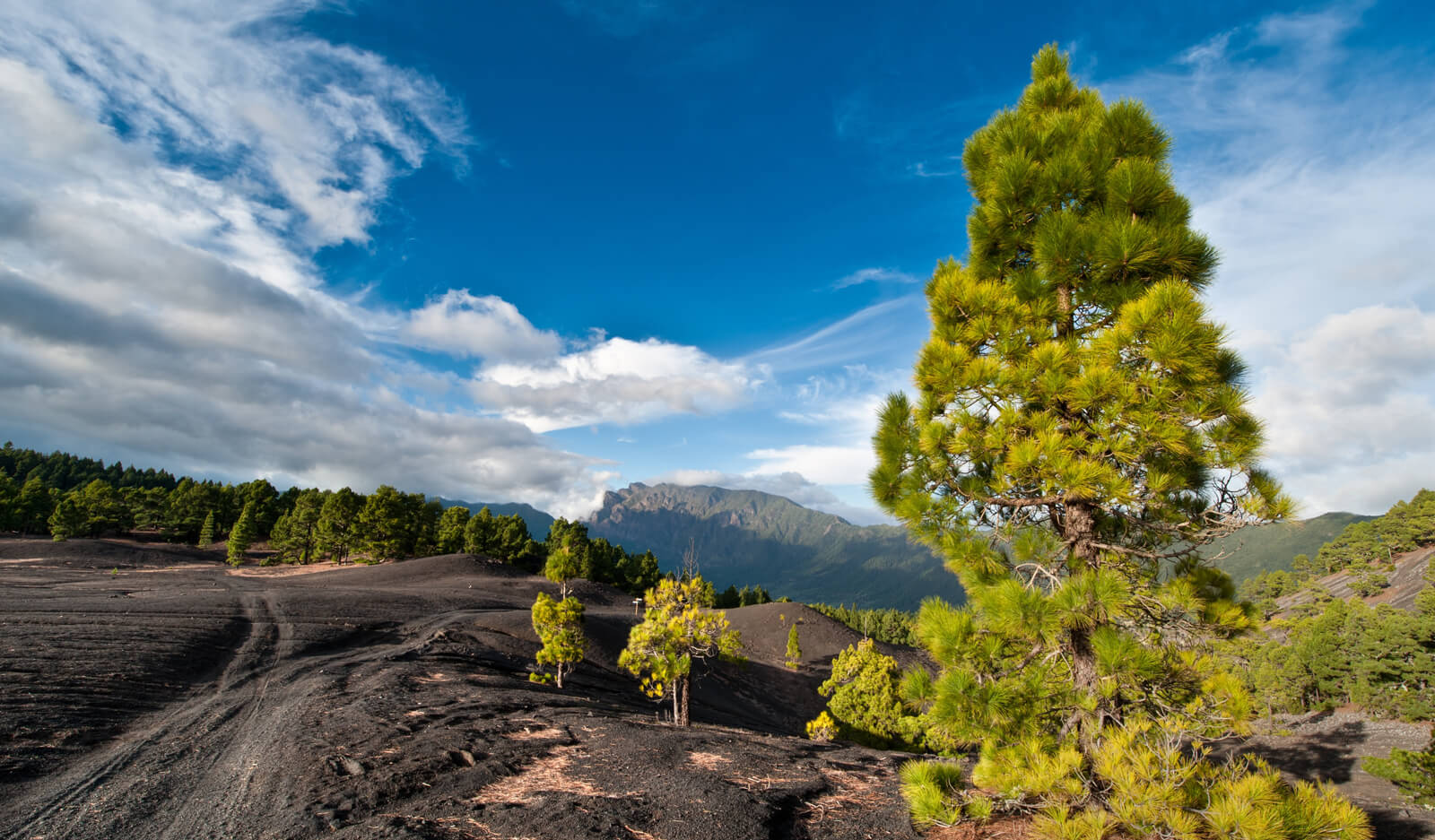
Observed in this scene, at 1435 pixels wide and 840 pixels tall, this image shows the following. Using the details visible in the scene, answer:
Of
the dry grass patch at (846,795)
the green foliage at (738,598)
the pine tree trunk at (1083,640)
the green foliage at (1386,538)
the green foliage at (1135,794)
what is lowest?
the green foliage at (738,598)

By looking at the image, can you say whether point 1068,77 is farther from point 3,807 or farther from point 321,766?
point 3,807

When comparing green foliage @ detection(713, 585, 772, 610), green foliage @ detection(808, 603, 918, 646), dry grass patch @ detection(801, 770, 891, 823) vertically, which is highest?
dry grass patch @ detection(801, 770, 891, 823)

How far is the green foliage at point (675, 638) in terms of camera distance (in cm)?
1630

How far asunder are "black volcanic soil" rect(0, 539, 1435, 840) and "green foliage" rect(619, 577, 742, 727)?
160 cm

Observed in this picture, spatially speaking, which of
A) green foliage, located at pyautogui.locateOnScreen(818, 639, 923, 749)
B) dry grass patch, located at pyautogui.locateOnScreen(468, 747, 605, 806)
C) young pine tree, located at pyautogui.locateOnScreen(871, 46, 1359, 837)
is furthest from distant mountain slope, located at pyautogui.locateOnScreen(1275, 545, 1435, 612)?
dry grass patch, located at pyautogui.locateOnScreen(468, 747, 605, 806)

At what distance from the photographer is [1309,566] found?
352ft

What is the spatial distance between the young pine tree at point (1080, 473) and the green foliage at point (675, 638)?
39.3ft

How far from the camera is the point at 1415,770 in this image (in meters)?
12.6

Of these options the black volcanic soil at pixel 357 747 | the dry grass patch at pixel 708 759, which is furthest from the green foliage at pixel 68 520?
Result: the dry grass patch at pixel 708 759

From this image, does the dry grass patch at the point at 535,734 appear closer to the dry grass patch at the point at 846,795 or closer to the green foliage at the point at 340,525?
the dry grass patch at the point at 846,795

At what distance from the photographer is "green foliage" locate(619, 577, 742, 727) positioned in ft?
53.5

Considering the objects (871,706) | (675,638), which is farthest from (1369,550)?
(675,638)

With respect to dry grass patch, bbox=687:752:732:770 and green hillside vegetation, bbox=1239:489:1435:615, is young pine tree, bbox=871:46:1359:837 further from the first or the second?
green hillside vegetation, bbox=1239:489:1435:615

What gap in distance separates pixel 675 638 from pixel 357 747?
8.52m
